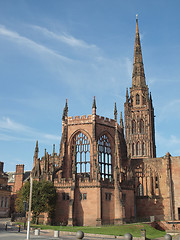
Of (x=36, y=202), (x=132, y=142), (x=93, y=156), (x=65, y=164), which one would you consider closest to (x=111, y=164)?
(x=93, y=156)

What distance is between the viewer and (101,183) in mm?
51156

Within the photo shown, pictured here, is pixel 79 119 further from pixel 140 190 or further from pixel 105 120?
pixel 140 190

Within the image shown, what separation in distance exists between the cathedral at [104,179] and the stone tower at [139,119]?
106 feet

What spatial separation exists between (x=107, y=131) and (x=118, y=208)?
50.3 ft

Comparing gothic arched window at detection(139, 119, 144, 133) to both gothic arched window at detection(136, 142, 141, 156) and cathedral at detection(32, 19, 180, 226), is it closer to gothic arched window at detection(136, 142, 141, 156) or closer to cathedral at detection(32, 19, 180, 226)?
gothic arched window at detection(136, 142, 141, 156)

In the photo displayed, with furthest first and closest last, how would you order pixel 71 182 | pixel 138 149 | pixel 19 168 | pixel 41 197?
1. pixel 138 149
2. pixel 19 168
3. pixel 71 182
4. pixel 41 197

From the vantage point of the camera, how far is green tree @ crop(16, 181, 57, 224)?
47.9 m

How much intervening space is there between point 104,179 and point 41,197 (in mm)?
11259

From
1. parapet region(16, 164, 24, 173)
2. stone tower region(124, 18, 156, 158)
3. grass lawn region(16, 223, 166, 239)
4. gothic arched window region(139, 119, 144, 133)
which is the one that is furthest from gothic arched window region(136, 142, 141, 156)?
grass lawn region(16, 223, 166, 239)

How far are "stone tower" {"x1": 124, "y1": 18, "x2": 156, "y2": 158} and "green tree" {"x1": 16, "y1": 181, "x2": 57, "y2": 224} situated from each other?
4941cm

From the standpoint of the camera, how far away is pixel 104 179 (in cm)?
5253

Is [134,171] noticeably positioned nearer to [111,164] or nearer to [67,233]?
[111,164]

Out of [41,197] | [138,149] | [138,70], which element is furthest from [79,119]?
[138,70]

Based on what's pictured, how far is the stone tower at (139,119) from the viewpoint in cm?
9656
